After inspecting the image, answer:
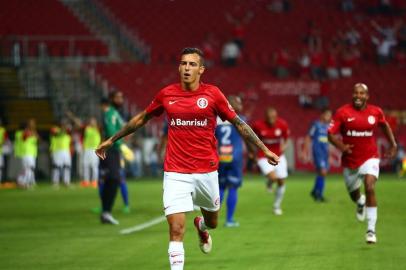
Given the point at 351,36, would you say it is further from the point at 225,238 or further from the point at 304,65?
the point at 225,238

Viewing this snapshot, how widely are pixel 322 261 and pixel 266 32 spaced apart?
3528 cm

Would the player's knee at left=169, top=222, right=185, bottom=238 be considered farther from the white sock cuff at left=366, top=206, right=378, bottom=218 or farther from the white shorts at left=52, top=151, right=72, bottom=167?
the white shorts at left=52, top=151, right=72, bottom=167

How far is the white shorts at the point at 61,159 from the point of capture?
34.8m

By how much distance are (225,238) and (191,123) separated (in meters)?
5.44

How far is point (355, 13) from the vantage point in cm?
4716

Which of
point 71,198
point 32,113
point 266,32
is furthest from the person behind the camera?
point 266,32

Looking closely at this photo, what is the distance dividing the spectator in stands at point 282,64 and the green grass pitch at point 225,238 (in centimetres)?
1932

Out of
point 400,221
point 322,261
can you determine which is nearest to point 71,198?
point 400,221

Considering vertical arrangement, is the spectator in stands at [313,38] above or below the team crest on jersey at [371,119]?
above

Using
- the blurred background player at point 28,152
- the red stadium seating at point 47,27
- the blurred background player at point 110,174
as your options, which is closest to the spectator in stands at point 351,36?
the red stadium seating at point 47,27

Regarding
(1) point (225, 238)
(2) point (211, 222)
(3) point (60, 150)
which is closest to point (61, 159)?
(3) point (60, 150)

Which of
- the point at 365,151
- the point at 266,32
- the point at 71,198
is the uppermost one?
the point at 266,32

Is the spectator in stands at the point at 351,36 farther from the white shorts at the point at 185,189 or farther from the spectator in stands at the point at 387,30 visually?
the white shorts at the point at 185,189

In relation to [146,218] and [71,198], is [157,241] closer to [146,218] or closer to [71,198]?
[146,218]
